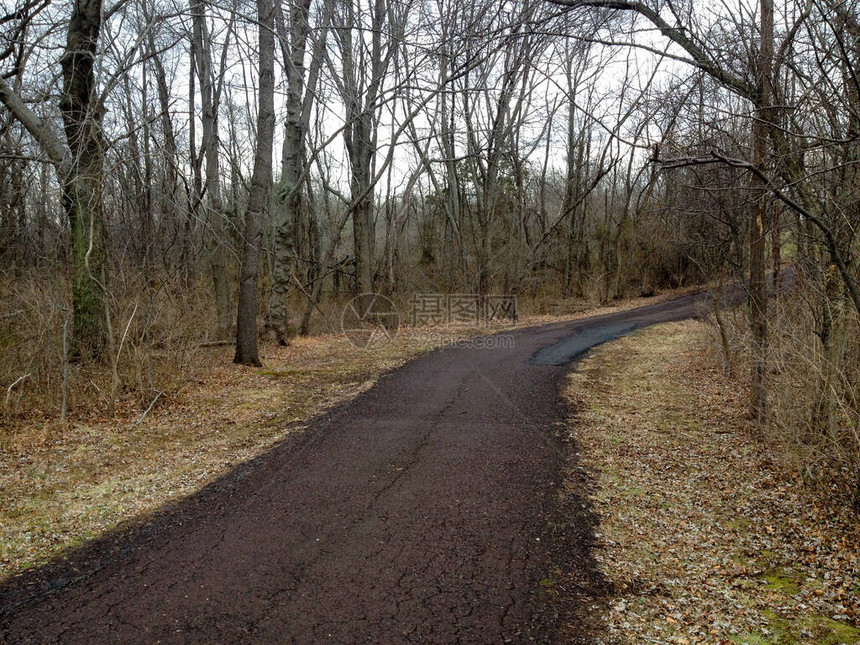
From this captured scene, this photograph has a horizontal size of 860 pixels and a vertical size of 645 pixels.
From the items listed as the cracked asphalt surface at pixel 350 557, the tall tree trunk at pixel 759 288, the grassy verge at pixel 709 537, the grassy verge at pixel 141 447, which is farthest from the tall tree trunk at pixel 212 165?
the tall tree trunk at pixel 759 288

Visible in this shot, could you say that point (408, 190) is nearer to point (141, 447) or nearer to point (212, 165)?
point (212, 165)

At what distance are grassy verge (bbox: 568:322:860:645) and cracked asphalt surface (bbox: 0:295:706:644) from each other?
0.33 m

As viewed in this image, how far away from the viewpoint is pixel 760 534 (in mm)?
4535

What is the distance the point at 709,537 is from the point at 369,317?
599 inches

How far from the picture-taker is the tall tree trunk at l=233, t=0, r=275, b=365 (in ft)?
37.5

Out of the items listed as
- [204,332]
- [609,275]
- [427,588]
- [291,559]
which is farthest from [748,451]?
[609,275]

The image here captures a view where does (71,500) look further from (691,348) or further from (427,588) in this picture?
(691,348)

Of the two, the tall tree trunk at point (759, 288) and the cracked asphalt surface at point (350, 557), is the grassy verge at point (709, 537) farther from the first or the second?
the tall tree trunk at point (759, 288)

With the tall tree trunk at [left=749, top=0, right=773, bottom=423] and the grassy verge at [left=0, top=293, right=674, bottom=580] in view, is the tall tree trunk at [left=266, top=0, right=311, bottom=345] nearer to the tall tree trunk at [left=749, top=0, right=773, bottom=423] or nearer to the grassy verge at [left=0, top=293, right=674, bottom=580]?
the grassy verge at [left=0, top=293, right=674, bottom=580]

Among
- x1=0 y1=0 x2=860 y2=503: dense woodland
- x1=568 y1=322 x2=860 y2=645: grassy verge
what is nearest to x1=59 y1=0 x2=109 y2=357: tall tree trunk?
x1=0 y1=0 x2=860 y2=503: dense woodland

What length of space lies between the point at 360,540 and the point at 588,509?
2011 mm

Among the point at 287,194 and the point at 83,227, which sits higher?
the point at 287,194

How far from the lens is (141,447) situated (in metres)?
6.55

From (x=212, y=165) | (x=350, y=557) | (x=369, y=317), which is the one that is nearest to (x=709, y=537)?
(x=350, y=557)
